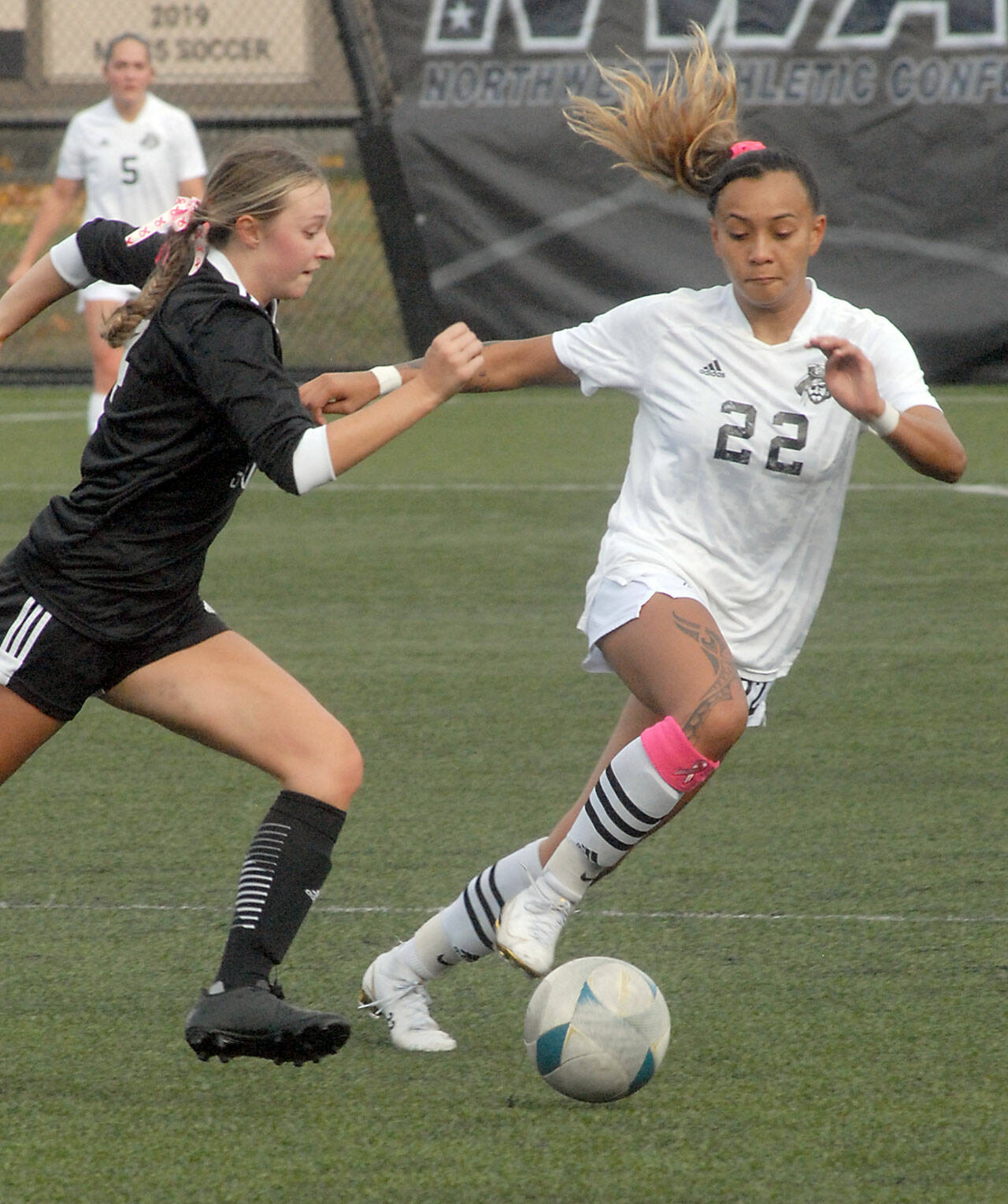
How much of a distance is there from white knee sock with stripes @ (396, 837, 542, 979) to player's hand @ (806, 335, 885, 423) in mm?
1038

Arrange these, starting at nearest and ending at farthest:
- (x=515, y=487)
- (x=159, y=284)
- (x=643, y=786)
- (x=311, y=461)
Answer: (x=311, y=461) < (x=159, y=284) < (x=643, y=786) < (x=515, y=487)

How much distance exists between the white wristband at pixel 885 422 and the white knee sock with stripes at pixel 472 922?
1.02 metres

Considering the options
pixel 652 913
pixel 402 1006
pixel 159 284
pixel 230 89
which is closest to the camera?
pixel 159 284

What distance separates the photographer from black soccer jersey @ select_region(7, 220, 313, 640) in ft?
11.5

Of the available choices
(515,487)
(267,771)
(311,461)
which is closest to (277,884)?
(267,771)

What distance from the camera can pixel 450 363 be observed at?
3490 mm

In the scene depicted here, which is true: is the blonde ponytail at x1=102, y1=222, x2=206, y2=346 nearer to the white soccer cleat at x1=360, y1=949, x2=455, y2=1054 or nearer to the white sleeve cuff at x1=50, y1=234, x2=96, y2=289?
the white sleeve cuff at x1=50, y1=234, x2=96, y2=289

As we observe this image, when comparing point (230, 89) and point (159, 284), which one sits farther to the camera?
point (230, 89)

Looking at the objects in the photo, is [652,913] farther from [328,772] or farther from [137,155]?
[137,155]

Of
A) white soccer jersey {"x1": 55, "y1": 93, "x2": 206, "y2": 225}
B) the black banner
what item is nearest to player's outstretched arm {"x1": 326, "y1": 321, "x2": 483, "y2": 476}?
white soccer jersey {"x1": 55, "y1": 93, "x2": 206, "y2": 225}

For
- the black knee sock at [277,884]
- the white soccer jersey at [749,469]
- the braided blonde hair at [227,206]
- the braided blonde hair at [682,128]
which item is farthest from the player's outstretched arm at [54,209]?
the black knee sock at [277,884]

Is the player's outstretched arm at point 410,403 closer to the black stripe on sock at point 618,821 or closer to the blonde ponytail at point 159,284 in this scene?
the blonde ponytail at point 159,284

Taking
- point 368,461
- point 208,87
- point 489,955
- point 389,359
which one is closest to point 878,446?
point 368,461

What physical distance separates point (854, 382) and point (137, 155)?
8746 millimetres
